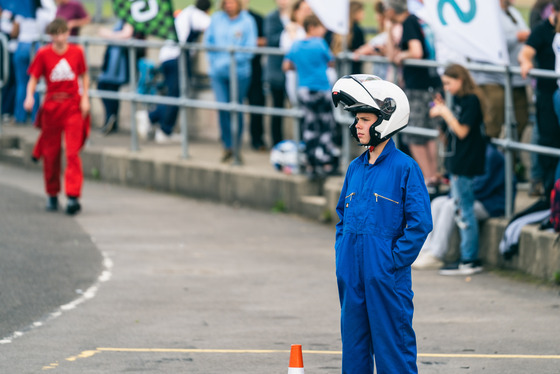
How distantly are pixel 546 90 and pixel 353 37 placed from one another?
3.62 meters

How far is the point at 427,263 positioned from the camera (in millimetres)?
9570

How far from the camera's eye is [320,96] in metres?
11.6

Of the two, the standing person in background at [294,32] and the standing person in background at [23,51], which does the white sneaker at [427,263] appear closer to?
the standing person in background at [294,32]

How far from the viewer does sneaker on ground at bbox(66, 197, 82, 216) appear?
39.6 feet

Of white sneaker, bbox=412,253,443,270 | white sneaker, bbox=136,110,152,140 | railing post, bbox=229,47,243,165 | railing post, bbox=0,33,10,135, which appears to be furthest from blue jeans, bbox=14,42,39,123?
white sneaker, bbox=412,253,443,270

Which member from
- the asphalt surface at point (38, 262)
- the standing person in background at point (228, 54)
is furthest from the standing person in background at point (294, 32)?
the asphalt surface at point (38, 262)

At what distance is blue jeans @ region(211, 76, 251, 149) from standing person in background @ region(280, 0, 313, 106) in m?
0.61

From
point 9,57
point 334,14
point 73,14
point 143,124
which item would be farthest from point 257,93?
point 9,57

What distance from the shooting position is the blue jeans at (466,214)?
9.21 metres

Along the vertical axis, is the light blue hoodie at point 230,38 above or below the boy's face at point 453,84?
above

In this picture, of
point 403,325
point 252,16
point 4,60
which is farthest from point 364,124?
point 4,60

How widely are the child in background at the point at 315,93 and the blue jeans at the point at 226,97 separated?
1.60 metres

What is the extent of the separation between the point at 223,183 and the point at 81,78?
6.79 ft

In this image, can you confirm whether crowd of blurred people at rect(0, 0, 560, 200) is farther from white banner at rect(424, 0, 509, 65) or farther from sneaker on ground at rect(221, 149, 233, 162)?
white banner at rect(424, 0, 509, 65)
